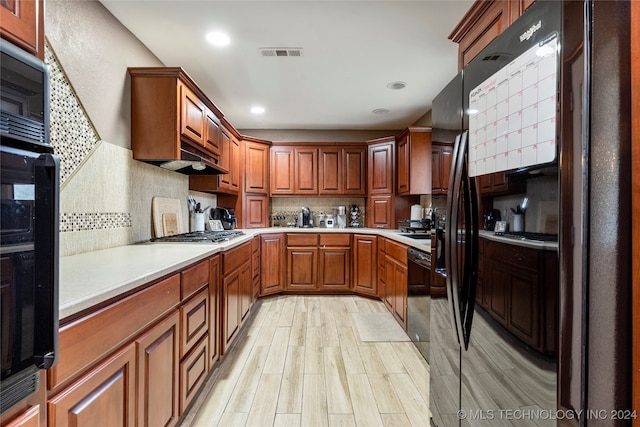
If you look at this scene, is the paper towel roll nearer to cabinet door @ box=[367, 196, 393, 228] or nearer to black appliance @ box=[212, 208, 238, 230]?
cabinet door @ box=[367, 196, 393, 228]

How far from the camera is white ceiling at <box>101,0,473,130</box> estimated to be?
5.79 ft

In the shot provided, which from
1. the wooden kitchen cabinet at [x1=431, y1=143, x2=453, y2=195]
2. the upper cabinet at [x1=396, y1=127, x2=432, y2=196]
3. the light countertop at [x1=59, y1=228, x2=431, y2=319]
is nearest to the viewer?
the light countertop at [x1=59, y1=228, x2=431, y2=319]

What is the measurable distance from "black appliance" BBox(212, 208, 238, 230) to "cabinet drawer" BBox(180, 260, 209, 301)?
6.12 feet

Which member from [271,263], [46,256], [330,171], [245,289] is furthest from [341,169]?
[46,256]

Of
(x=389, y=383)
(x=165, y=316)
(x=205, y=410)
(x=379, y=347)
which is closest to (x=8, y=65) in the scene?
(x=165, y=316)

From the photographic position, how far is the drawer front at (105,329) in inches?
28.4

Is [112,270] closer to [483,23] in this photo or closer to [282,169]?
[483,23]

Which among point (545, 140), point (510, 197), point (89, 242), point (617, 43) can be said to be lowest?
point (89, 242)

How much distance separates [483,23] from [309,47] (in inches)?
49.4

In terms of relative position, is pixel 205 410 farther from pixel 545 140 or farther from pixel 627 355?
pixel 545 140

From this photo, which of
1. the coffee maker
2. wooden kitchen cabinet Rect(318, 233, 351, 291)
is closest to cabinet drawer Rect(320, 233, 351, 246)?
wooden kitchen cabinet Rect(318, 233, 351, 291)

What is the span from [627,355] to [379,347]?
1.87 metres

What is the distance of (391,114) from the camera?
3662mm

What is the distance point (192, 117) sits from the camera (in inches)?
86.6
